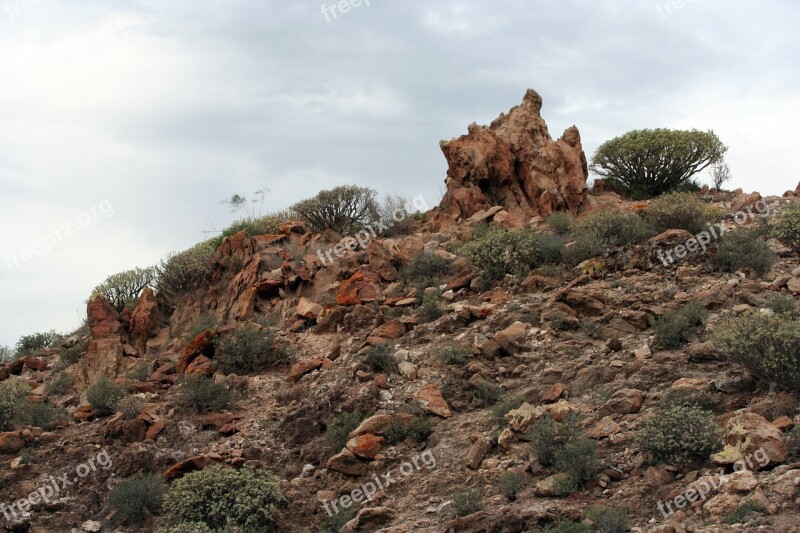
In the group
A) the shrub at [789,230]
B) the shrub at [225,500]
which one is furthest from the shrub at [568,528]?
the shrub at [789,230]

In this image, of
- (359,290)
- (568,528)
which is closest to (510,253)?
(359,290)

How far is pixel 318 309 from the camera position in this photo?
52.0 feet

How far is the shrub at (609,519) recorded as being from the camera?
25.1ft

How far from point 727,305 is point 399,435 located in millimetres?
4992

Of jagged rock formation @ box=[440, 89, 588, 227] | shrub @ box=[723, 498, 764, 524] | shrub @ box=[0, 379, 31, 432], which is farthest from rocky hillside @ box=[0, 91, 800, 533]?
jagged rock formation @ box=[440, 89, 588, 227]

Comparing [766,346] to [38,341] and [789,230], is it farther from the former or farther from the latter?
[38,341]

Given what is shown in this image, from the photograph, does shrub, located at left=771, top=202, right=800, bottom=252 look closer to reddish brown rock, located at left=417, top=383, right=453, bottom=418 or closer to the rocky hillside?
the rocky hillside

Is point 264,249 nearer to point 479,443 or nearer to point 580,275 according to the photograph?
point 580,275

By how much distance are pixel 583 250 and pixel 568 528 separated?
7.70 meters

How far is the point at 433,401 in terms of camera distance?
11.5m

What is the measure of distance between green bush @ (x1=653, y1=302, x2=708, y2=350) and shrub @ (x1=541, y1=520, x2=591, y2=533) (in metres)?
4.13

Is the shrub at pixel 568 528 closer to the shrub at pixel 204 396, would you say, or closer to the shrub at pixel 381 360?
the shrub at pixel 381 360

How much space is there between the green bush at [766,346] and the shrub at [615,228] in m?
4.82

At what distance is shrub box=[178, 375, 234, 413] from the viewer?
42.9 feet
